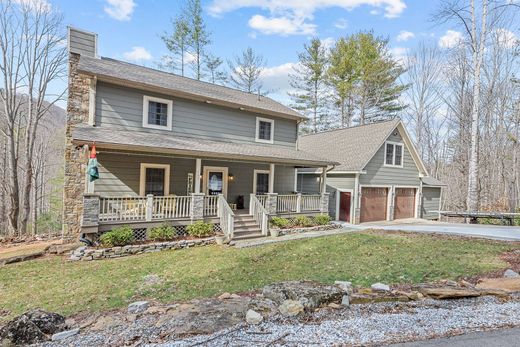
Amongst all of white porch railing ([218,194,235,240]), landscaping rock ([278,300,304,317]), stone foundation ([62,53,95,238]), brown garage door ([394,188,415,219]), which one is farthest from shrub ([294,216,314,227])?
landscaping rock ([278,300,304,317])

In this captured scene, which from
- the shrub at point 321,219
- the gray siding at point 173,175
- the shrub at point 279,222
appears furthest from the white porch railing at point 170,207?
the shrub at point 321,219

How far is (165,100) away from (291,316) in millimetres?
10529

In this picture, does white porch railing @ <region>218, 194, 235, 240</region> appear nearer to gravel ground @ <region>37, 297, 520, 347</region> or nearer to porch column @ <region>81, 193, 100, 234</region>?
porch column @ <region>81, 193, 100, 234</region>

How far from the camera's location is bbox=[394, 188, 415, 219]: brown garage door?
57.7 ft

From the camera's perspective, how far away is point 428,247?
919 centimetres

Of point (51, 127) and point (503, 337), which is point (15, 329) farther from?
point (51, 127)

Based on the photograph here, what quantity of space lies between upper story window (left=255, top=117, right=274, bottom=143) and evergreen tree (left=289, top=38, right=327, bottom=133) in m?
13.8

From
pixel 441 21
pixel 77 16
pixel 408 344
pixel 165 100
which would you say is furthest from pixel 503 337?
pixel 77 16

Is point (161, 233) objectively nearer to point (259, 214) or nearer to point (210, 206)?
point (210, 206)

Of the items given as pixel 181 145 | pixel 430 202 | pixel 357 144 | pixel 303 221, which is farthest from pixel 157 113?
pixel 430 202

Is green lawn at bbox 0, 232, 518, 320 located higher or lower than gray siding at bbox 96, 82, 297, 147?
lower

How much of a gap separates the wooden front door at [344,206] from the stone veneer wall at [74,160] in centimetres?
1274

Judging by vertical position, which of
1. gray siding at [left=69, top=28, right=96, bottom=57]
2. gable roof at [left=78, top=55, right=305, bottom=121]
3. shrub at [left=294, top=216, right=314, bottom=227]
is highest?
gray siding at [left=69, top=28, right=96, bottom=57]

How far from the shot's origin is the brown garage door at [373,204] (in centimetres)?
1595
